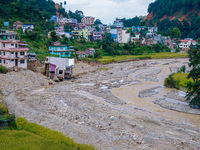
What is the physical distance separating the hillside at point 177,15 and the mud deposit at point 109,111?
9202cm

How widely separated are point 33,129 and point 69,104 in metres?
8.78

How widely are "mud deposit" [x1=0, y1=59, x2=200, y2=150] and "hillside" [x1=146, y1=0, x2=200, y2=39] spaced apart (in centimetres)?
9202

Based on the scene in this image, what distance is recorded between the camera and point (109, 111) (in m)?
22.5

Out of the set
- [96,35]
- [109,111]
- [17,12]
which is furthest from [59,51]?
[96,35]

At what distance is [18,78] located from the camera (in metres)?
31.8

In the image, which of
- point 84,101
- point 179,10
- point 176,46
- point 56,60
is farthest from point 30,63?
point 179,10

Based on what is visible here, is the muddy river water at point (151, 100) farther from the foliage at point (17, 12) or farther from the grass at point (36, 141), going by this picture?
the foliage at point (17, 12)

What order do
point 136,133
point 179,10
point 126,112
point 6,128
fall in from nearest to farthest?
1. point 6,128
2. point 136,133
3. point 126,112
4. point 179,10

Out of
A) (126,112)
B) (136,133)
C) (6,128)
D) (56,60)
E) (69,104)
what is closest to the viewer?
(6,128)

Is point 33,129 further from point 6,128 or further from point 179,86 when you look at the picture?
point 179,86

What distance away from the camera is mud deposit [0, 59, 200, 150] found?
630 inches

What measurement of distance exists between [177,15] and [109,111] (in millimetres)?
140910

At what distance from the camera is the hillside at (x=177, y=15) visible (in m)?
117

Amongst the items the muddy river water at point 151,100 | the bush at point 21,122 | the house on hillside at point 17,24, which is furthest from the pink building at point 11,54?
the house on hillside at point 17,24
